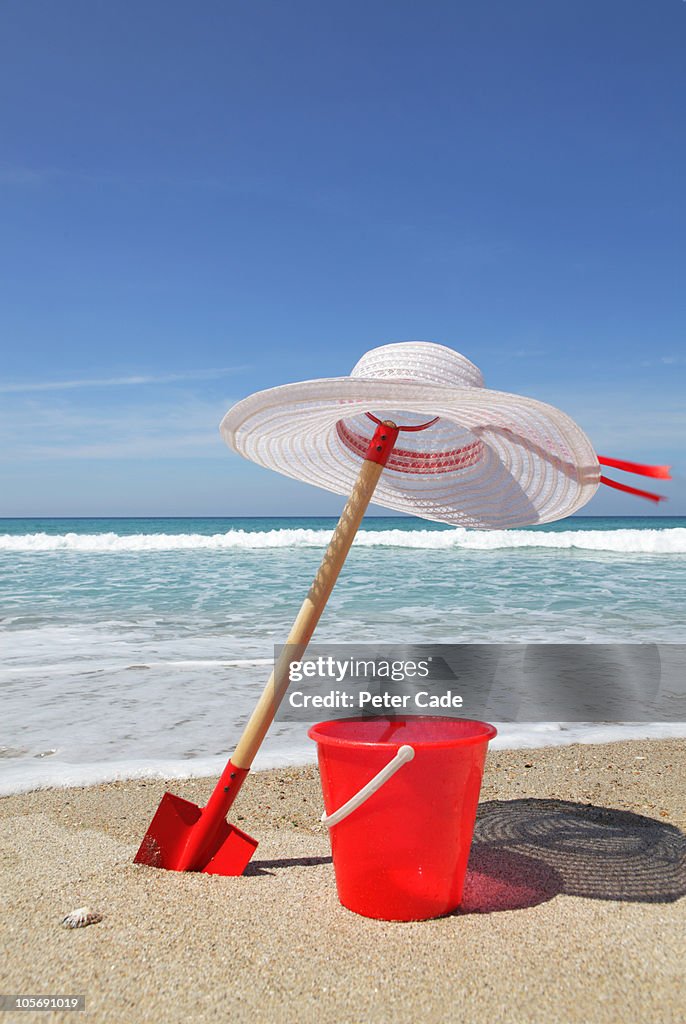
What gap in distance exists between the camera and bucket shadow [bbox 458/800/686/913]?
7.93 ft

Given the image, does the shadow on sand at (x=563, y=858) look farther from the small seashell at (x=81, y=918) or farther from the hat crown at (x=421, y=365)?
the hat crown at (x=421, y=365)

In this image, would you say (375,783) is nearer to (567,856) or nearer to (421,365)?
(567,856)

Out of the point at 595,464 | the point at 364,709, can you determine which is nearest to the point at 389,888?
the point at 595,464

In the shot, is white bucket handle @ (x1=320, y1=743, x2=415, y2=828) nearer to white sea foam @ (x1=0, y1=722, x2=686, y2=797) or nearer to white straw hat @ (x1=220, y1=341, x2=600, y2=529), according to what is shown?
white straw hat @ (x1=220, y1=341, x2=600, y2=529)

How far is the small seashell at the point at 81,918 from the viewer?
2.14 metres

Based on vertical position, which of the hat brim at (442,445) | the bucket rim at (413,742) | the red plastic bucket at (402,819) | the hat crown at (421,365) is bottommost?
the red plastic bucket at (402,819)

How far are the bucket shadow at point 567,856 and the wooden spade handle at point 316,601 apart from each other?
812mm

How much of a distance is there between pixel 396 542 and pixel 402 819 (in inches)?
Answer: 1016

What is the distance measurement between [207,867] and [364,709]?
3.09m

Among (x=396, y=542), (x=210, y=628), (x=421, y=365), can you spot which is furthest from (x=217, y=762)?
(x=396, y=542)

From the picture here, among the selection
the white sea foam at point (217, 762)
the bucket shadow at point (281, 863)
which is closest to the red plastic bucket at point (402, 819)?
the bucket shadow at point (281, 863)

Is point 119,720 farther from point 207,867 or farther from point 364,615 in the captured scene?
point 364,615

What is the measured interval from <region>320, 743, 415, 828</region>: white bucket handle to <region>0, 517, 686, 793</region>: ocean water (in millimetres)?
1950

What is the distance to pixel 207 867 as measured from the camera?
2.59 metres
